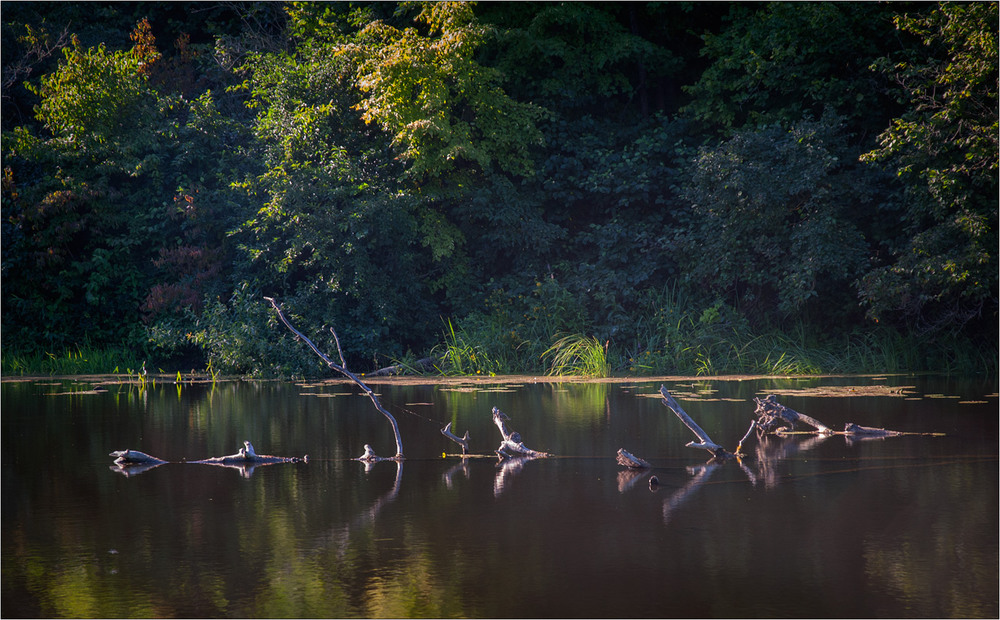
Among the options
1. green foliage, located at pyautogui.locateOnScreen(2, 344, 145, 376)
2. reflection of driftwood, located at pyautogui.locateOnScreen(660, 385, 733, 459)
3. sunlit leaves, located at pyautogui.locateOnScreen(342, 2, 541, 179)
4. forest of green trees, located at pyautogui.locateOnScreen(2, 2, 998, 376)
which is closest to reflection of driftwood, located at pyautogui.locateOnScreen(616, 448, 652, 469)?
reflection of driftwood, located at pyautogui.locateOnScreen(660, 385, 733, 459)

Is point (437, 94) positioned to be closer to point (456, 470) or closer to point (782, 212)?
point (782, 212)

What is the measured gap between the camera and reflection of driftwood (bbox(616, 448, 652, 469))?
837 centimetres

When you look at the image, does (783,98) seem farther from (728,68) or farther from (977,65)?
(977,65)

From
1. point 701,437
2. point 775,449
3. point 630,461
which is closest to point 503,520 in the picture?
point 630,461

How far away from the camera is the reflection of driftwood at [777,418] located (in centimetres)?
1014

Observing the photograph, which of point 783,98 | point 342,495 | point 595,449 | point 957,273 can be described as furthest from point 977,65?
point 342,495

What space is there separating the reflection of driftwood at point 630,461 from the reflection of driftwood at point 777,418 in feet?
6.33

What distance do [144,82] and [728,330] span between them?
1179 centimetres

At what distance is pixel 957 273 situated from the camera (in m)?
15.2

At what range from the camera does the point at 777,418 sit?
1067 cm

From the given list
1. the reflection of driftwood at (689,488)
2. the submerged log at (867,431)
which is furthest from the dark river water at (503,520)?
the submerged log at (867,431)

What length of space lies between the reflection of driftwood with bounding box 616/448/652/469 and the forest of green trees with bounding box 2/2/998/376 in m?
9.13

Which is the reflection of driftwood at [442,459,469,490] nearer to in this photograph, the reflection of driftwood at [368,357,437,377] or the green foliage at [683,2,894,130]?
the reflection of driftwood at [368,357,437,377]

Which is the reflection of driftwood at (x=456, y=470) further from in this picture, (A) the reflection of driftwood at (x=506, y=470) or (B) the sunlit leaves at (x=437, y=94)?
(B) the sunlit leaves at (x=437, y=94)
